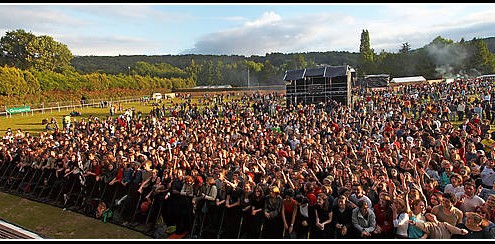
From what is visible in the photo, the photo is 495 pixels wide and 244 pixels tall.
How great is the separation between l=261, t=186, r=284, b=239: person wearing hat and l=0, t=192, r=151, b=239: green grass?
10.1ft

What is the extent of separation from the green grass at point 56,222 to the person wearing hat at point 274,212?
10.1 ft

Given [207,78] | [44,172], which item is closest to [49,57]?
[207,78]

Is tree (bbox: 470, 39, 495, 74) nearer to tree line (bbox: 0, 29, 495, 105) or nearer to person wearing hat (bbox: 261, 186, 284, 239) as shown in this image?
tree line (bbox: 0, 29, 495, 105)

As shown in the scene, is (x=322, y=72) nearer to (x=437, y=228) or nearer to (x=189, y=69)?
(x=437, y=228)

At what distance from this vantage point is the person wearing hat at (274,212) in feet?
22.5

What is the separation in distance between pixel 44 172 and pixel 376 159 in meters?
10.1

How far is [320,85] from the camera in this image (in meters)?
34.7

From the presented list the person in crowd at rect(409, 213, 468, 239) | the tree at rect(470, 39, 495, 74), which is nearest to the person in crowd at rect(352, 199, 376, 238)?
the person in crowd at rect(409, 213, 468, 239)

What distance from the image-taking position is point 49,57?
7650 cm

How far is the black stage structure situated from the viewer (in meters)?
33.8

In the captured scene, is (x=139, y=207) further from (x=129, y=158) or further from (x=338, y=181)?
(x=338, y=181)

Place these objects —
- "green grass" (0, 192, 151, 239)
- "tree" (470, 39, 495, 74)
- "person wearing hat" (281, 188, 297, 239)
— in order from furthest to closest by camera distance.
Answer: "tree" (470, 39, 495, 74) < "green grass" (0, 192, 151, 239) < "person wearing hat" (281, 188, 297, 239)

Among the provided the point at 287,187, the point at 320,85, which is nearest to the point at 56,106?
the point at 320,85

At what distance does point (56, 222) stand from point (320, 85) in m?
28.4
